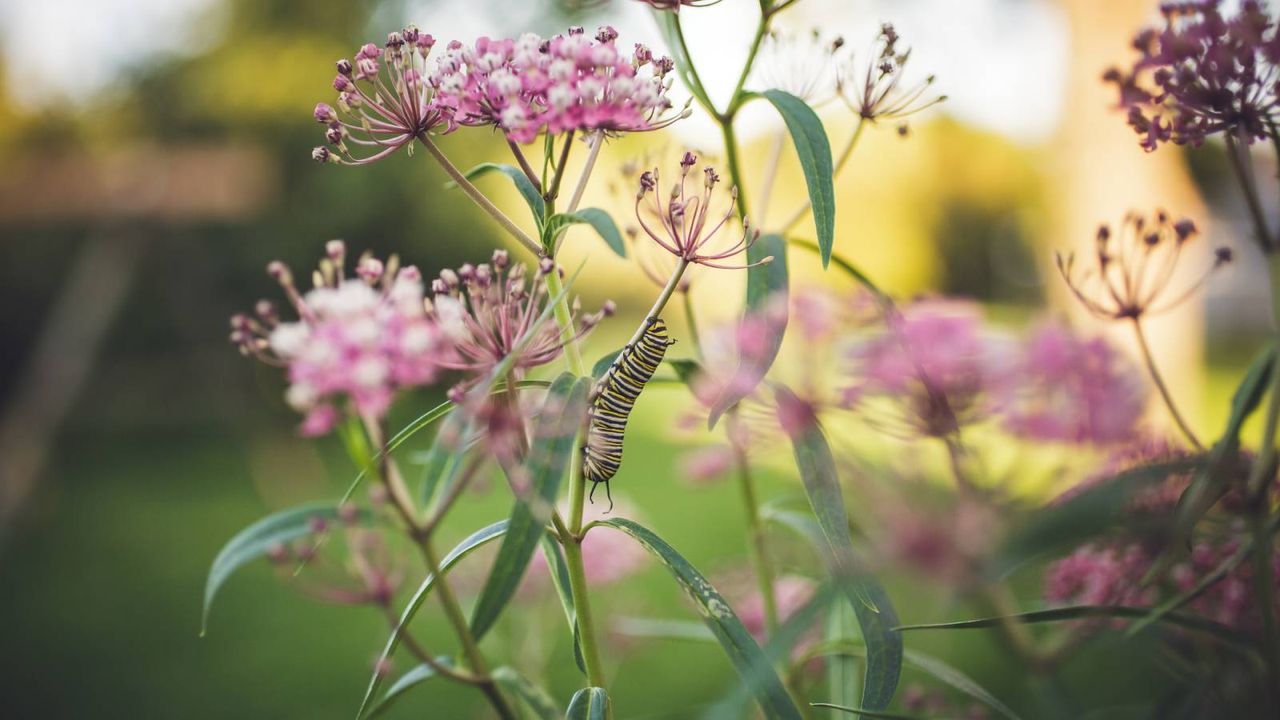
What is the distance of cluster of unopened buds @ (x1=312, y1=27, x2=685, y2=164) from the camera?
659 mm

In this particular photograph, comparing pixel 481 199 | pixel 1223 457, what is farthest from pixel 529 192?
pixel 1223 457

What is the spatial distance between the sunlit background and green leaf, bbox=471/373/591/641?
0.91 ft

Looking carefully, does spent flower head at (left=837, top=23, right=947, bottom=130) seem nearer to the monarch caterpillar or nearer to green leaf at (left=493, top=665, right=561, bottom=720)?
the monarch caterpillar

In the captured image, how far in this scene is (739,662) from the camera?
683mm

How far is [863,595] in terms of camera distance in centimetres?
69

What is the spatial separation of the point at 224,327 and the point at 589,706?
24.0 feet

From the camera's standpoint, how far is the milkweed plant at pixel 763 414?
1.87 ft

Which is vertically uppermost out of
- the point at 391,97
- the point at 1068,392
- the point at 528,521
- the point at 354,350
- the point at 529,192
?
the point at 391,97

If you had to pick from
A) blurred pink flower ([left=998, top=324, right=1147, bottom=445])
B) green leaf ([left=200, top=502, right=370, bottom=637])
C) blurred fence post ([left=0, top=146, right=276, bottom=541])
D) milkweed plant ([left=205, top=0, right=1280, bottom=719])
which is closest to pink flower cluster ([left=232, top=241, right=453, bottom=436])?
milkweed plant ([left=205, top=0, right=1280, bottom=719])

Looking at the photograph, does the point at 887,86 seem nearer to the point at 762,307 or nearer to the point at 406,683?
the point at 762,307

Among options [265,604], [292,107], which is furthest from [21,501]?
[292,107]

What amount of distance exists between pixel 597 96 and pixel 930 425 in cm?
39

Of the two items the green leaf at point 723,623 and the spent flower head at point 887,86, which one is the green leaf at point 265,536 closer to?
the green leaf at point 723,623

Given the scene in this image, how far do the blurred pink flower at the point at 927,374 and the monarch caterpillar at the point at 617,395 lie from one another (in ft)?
0.77
